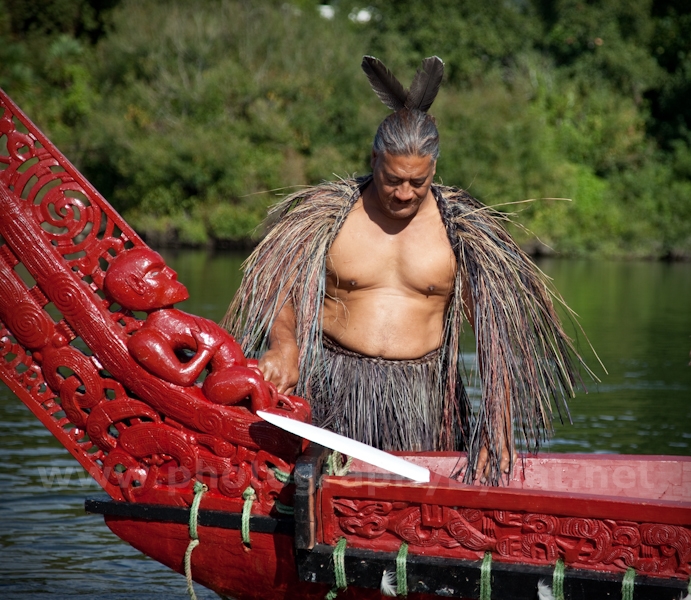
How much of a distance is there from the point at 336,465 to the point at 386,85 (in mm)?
1261

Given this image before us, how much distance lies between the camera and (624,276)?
71.4 feet

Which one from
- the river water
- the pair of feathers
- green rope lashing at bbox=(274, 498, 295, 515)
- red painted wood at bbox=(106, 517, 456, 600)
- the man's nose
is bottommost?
the river water

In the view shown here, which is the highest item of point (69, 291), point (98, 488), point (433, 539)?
point (69, 291)

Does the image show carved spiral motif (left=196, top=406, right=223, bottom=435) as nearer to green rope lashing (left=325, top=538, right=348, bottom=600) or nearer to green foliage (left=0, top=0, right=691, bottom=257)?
green rope lashing (left=325, top=538, right=348, bottom=600)

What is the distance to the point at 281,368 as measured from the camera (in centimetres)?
321

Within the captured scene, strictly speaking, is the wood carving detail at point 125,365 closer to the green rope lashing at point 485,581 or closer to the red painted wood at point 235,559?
the red painted wood at point 235,559

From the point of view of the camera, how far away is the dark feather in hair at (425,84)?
129 inches

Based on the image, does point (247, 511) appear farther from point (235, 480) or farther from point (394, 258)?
point (394, 258)

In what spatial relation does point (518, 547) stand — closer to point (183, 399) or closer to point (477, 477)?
point (477, 477)

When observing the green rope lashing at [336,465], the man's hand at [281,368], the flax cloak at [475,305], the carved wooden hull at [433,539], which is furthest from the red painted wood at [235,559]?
the flax cloak at [475,305]

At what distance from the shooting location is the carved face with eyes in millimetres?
2855

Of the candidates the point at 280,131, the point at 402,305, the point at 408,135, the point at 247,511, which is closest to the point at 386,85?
the point at 408,135

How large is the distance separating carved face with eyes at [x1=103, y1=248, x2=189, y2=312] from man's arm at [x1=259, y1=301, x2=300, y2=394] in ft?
1.35

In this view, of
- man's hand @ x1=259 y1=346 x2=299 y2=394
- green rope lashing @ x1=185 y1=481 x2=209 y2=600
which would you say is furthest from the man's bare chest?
green rope lashing @ x1=185 y1=481 x2=209 y2=600
